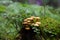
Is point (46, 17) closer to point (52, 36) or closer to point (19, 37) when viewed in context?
point (52, 36)

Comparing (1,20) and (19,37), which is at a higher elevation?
(1,20)

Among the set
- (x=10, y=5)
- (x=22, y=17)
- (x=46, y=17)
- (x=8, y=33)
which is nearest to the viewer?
(x=8, y=33)

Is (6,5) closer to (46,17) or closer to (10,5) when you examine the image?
(10,5)

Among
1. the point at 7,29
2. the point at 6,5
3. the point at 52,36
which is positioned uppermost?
the point at 6,5

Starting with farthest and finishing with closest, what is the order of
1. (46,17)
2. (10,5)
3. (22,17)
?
(10,5) → (46,17) → (22,17)

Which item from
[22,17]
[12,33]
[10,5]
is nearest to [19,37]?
[12,33]

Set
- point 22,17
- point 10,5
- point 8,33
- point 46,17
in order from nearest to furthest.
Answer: point 8,33
point 22,17
point 46,17
point 10,5

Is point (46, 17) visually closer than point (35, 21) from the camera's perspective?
No

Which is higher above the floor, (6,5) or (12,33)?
(6,5)

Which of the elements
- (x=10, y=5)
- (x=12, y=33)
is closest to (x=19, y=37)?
(x=12, y=33)
